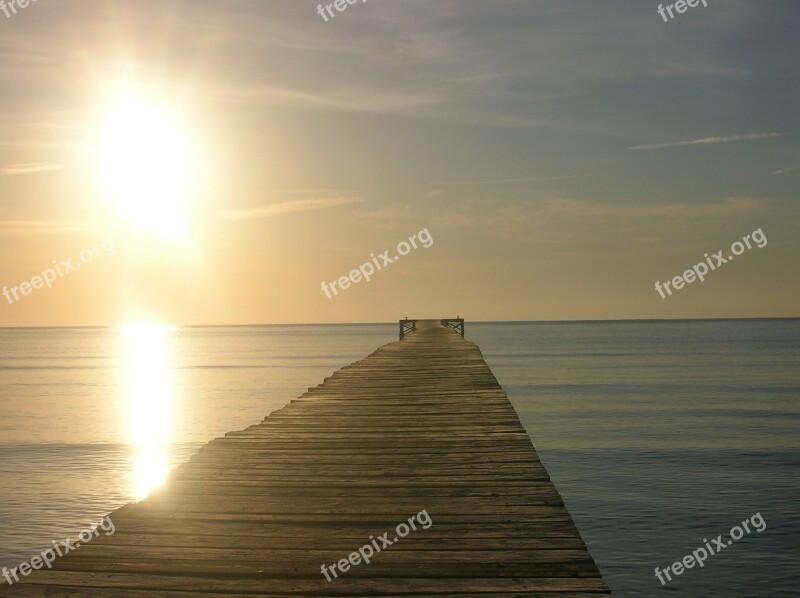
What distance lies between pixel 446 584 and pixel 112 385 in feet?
188

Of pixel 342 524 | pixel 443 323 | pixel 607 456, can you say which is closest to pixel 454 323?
pixel 443 323

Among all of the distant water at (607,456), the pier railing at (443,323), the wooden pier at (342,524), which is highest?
the pier railing at (443,323)

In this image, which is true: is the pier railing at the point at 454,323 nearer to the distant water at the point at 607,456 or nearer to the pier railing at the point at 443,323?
the pier railing at the point at 443,323

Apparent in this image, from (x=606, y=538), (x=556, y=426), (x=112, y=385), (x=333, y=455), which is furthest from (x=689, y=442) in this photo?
(x=112, y=385)

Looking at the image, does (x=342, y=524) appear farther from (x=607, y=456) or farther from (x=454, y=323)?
(x=454, y=323)

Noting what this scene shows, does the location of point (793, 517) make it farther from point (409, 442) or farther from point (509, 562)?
point (509, 562)

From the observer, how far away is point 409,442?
882 centimetres

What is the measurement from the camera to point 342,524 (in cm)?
552

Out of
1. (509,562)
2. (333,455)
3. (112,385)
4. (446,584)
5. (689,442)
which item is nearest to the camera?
(446,584)

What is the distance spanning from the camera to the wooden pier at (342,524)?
4.25m

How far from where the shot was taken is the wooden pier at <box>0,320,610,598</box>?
4.25m

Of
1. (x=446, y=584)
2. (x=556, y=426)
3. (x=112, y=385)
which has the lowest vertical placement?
(x=446, y=584)

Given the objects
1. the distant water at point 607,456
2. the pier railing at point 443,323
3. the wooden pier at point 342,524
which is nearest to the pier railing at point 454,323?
the pier railing at point 443,323

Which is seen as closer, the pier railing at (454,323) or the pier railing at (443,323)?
the pier railing at (443,323)
